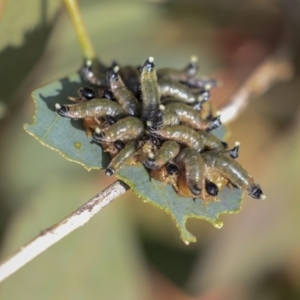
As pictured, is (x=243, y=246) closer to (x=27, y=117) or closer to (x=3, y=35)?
(x=27, y=117)

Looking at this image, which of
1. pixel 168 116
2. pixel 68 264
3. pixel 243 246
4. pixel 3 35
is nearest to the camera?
pixel 168 116

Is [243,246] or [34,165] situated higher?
[34,165]

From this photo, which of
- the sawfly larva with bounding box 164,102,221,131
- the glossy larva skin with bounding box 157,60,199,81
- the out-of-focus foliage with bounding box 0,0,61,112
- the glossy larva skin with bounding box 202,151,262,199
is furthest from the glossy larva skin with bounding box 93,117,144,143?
the out-of-focus foliage with bounding box 0,0,61,112

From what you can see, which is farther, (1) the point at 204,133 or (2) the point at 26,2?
(2) the point at 26,2

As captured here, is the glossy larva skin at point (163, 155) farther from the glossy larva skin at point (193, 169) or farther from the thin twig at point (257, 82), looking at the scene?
the thin twig at point (257, 82)

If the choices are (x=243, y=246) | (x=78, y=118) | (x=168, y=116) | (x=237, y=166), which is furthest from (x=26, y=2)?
(x=243, y=246)

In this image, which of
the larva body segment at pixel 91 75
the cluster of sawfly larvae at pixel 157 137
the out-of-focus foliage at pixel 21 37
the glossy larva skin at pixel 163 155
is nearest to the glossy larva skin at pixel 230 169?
the cluster of sawfly larvae at pixel 157 137

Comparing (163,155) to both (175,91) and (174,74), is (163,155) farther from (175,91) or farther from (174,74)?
(174,74)
